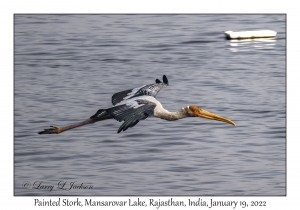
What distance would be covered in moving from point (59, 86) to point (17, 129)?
12.1 feet

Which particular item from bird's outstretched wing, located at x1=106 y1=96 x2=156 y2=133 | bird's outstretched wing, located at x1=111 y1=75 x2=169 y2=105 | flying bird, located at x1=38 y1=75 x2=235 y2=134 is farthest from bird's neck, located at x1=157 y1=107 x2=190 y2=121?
bird's outstretched wing, located at x1=106 y1=96 x2=156 y2=133

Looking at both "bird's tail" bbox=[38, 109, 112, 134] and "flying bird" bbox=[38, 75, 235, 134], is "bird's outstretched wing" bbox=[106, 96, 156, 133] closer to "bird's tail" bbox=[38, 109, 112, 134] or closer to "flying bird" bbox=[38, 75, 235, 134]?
"flying bird" bbox=[38, 75, 235, 134]

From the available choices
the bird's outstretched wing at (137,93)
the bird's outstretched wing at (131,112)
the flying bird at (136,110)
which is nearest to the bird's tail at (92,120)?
the flying bird at (136,110)

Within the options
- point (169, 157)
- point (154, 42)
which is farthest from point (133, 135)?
point (154, 42)

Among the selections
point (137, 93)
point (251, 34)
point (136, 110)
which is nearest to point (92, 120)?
point (137, 93)

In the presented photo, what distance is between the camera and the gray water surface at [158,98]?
15195 mm

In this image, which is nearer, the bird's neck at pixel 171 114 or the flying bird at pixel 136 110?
the flying bird at pixel 136 110

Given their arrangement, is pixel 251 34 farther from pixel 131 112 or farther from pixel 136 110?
pixel 131 112

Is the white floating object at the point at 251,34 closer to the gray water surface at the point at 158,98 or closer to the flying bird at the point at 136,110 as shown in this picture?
the gray water surface at the point at 158,98

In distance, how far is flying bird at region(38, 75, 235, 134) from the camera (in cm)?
1344

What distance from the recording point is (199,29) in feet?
91.8

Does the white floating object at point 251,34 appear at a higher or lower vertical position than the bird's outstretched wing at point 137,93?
higher

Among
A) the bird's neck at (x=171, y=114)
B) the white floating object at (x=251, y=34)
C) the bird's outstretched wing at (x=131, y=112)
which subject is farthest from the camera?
the white floating object at (x=251, y=34)
